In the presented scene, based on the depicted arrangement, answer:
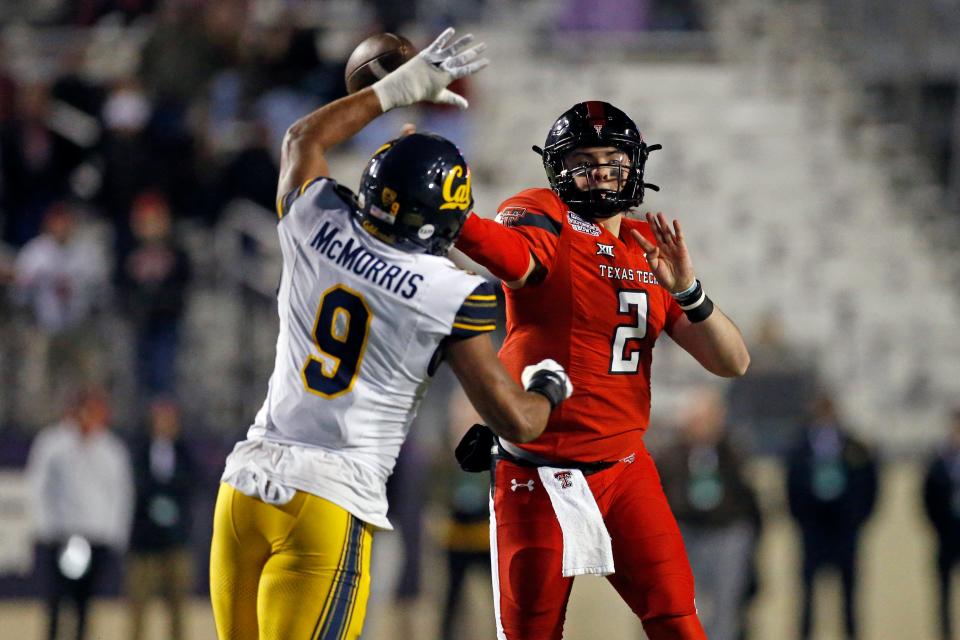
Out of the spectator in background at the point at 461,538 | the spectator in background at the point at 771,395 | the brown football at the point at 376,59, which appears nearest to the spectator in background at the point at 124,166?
the spectator in background at the point at 461,538

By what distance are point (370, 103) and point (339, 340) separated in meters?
1.05

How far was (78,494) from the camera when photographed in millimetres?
10828

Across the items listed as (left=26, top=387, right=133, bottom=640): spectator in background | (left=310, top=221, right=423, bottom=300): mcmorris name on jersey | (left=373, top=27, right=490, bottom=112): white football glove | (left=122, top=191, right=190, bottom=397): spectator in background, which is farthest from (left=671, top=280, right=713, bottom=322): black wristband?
(left=122, top=191, right=190, bottom=397): spectator in background

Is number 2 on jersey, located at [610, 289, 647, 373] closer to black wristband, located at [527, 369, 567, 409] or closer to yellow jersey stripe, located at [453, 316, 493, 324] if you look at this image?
black wristband, located at [527, 369, 567, 409]

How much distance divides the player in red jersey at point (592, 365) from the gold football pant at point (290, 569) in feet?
2.98

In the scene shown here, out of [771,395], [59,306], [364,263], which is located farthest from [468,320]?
[771,395]

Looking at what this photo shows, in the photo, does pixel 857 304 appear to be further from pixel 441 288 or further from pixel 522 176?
pixel 441 288

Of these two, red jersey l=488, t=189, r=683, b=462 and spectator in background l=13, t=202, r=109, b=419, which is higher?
spectator in background l=13, t=202, r=109, b=419

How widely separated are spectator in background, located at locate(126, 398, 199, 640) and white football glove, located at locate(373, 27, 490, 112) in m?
6.32

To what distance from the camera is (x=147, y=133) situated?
1262 centimetres

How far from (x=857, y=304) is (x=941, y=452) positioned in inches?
103

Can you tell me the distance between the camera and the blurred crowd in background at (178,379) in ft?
35.5

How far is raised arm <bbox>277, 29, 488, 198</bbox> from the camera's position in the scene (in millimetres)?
4723

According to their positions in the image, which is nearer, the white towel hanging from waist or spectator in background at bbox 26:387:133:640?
the white towel hanging from waist
